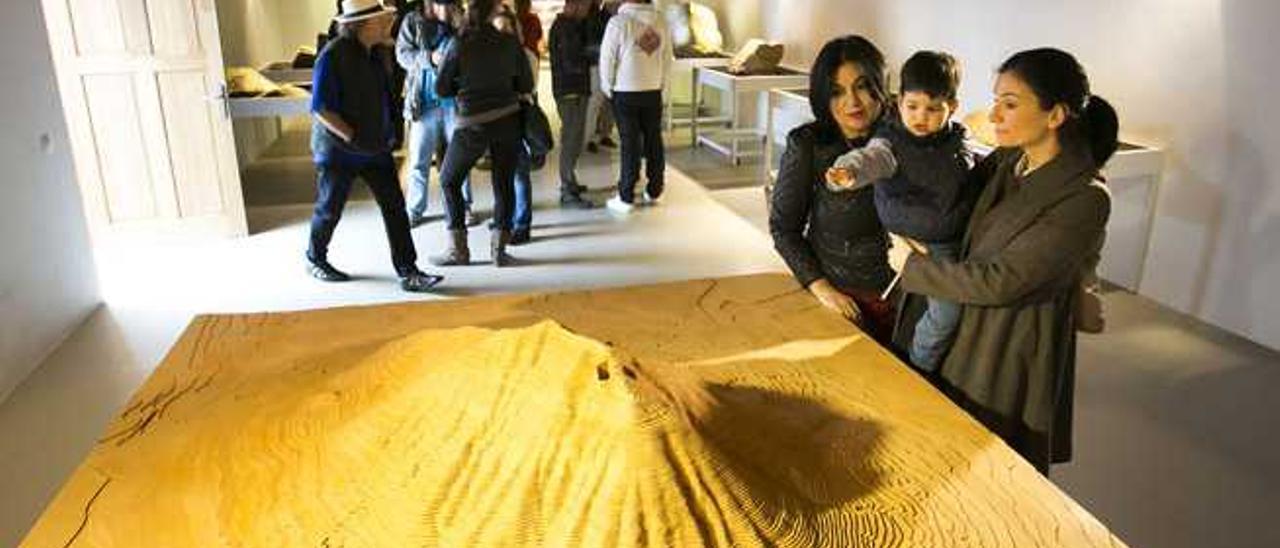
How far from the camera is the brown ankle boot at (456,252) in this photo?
4.37 metres

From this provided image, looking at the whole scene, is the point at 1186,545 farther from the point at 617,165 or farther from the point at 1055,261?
the point at 617,165

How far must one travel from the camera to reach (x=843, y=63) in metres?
1.86

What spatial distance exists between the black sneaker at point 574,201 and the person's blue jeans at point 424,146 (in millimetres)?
564

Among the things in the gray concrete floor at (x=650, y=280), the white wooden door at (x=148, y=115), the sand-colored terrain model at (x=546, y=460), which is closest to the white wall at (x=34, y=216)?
the gray concrete floor at (x=650, y=280)

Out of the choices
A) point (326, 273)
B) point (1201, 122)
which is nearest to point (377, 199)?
point (326, 273)

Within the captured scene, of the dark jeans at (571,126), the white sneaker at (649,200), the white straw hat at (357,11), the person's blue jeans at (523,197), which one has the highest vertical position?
the white straw hat at (357,11)

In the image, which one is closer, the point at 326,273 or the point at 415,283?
the point at 415,283

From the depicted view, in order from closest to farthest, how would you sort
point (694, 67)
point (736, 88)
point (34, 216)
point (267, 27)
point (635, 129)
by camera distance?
point (34, 216) → point (635, 129) → point (736, 88) → point (694, 67) → point (267, 27)

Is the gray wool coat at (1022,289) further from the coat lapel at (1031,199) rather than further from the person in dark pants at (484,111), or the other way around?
the person in dark pants at (484,111)

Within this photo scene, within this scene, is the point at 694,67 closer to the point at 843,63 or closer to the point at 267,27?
the point at 267,27

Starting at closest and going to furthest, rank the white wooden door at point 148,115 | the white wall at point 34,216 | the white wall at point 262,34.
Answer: the white wall at point 34,216
the white wooden door at point 148,115
the white wall at point 262,34

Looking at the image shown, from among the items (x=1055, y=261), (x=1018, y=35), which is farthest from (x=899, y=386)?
(x=1018, y=35)

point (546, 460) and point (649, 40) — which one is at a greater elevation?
point (649, 40)

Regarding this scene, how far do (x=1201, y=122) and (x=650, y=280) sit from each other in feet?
7.60
